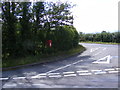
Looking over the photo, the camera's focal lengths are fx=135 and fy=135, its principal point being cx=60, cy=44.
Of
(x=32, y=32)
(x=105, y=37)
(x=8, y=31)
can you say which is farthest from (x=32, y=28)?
(x=105, y=37)

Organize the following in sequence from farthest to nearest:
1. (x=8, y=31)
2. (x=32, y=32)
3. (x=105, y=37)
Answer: (x=105, y=37), (x=32, y=32), (x=8, y=31)

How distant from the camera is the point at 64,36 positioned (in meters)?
13.4

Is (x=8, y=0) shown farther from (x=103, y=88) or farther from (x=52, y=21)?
(x=103, y=88)

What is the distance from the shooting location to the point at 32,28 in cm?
1180

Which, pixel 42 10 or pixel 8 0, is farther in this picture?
pixel 42 10

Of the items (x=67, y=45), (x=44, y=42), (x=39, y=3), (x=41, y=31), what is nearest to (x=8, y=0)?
(x=39, y=3)

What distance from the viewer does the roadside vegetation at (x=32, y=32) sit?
10202mm

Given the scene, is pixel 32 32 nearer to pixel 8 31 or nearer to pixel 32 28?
pixel 32 28

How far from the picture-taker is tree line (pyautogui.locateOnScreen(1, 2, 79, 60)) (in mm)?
10227

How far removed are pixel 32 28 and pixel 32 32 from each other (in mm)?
394

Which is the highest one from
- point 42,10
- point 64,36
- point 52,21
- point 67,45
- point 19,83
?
point 42,10

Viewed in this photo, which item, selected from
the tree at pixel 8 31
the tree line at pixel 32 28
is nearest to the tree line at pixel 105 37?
the tree line at pixel 32 28

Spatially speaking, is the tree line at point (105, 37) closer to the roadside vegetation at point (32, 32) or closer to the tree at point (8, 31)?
the roadside vegetation at point (32, 32)

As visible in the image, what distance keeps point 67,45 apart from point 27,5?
5.77m
